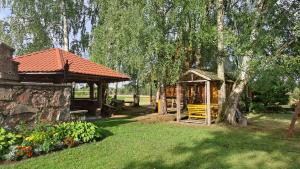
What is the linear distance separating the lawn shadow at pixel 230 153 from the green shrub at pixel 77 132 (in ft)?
8.37

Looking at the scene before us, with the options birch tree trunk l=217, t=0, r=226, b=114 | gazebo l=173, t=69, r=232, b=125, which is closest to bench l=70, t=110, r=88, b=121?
gazebo l=173, t=69, r=232, b=125

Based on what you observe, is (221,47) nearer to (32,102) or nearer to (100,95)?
(100,95)

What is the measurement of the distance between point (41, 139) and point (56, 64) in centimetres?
829

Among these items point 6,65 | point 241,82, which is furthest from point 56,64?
point 241,82

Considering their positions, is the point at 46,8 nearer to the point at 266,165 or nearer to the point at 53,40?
the point at 53,40

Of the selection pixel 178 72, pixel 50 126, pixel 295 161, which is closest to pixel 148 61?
pixel 178 72

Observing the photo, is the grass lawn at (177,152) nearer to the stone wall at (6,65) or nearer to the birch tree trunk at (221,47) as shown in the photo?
the birch tree trunk at (221,47)

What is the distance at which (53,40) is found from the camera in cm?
2975

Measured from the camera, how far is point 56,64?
16391mm

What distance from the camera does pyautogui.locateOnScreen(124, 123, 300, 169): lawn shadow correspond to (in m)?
7.90

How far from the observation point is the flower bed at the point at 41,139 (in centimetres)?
790

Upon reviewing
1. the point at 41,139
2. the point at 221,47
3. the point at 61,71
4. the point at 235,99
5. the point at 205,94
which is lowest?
the point at 41,139

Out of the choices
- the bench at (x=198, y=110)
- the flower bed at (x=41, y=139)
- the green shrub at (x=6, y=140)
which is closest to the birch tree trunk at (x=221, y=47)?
the bench at (x=198, y=110)

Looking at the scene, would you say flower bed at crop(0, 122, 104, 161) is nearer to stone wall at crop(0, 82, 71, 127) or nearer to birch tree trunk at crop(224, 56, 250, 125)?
stone wall at crop(0, 82, 71, 127)
